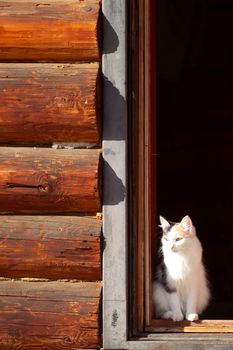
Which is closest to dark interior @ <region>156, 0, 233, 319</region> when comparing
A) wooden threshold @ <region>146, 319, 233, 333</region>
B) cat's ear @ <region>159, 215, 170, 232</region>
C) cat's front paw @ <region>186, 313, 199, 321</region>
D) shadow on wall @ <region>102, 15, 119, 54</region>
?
cat's ear @ <region>159, 215, 170, 232</region>

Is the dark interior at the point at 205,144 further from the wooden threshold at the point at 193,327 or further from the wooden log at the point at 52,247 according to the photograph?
the wooden log at the point at 52,247

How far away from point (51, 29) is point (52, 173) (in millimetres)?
742

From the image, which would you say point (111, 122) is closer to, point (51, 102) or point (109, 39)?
point (51, 102)

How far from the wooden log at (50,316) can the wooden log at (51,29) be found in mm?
1216

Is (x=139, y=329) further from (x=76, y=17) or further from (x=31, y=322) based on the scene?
(x=76, y=17)

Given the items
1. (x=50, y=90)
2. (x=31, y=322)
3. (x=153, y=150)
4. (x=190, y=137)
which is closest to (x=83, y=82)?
(x=50, y=90)

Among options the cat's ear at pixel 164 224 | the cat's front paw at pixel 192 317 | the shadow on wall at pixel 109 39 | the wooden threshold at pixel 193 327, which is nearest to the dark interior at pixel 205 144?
the cat's ear at pixel 164 224

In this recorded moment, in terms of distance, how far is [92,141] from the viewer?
4.37 meters

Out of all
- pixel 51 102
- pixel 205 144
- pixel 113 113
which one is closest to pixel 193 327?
pixel 113 113

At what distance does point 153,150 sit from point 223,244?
3079 mm

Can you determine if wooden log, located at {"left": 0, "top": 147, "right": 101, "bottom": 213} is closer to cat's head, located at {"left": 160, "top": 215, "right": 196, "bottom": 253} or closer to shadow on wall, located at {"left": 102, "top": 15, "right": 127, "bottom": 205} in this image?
shadow on wall, located at {"left": 102, "top": 15, "right": 127, "bottom": 205}

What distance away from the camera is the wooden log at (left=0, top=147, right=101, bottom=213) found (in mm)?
4301

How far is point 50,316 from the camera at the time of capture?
4344mm

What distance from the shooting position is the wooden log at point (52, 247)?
14.1 ft
